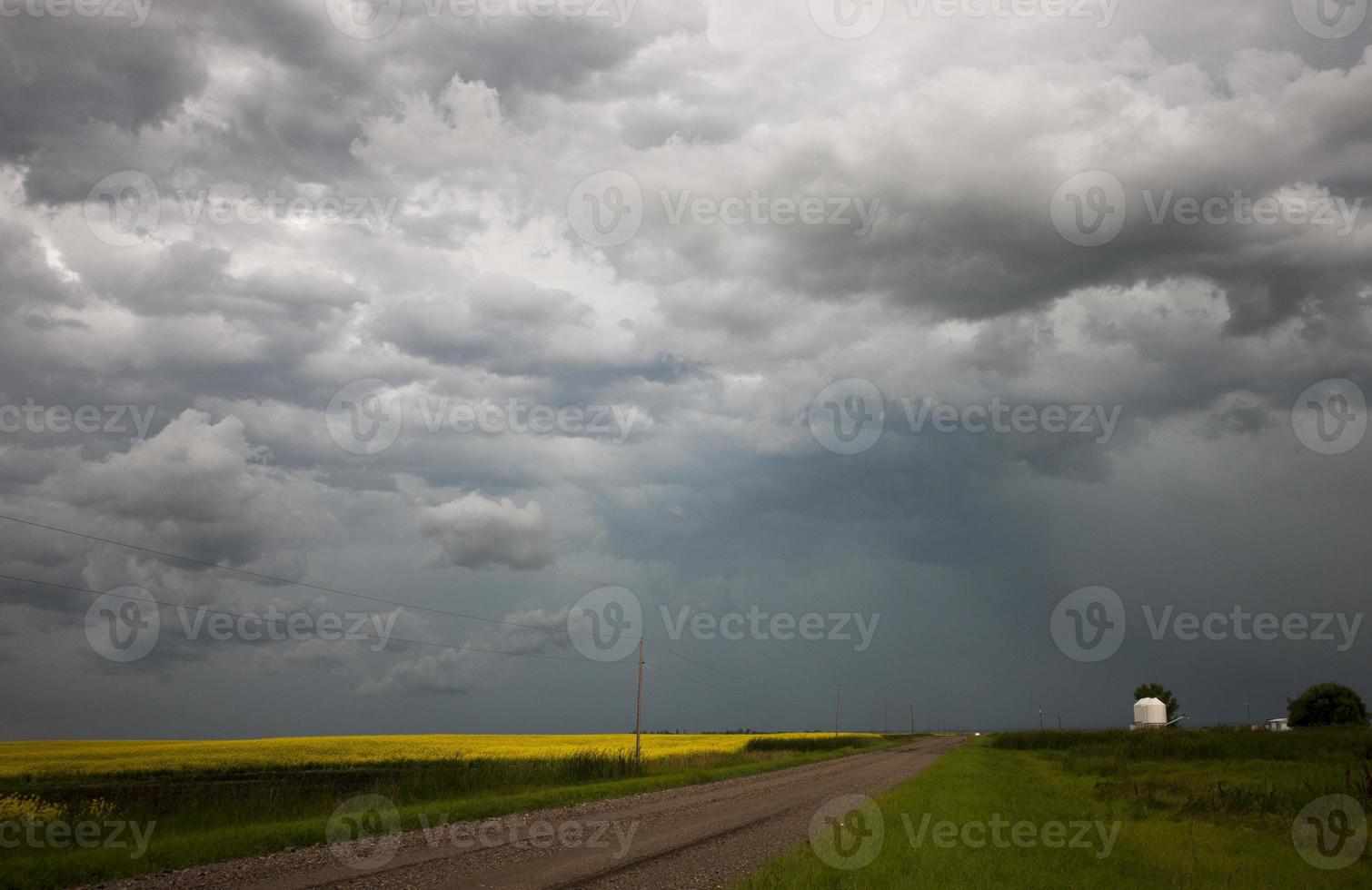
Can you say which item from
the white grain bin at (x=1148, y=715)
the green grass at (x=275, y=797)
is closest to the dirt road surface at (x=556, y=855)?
the green grass at (x=275, y=797)

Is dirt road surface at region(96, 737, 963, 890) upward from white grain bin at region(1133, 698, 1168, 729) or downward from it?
upward

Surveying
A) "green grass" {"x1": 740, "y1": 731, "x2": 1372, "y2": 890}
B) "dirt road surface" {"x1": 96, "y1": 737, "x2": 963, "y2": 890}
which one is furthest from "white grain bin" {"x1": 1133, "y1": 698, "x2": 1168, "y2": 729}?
"dirt road surface" {"x1": 96, "y1": 737, "x2": 963, "y2": 890}

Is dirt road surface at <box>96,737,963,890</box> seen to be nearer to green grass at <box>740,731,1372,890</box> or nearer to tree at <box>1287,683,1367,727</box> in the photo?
green grass at <box>740,731,1372,890</box>

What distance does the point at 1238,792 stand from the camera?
85.5ft

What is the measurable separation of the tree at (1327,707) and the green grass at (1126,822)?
233ft

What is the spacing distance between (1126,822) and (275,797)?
24.1 metres

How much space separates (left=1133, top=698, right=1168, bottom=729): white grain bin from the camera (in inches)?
3954

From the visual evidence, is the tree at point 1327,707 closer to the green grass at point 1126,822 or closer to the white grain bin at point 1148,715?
the white grain bin at point 1148,715

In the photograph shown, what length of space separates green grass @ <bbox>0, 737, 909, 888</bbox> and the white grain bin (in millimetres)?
78638

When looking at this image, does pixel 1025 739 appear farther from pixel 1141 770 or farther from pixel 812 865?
pixel 812 865

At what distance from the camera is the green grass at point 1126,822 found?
1371 cm

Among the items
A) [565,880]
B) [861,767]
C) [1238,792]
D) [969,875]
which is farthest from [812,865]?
[861,767]

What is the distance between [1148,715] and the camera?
3999 inches

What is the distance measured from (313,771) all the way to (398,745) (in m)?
13.0
